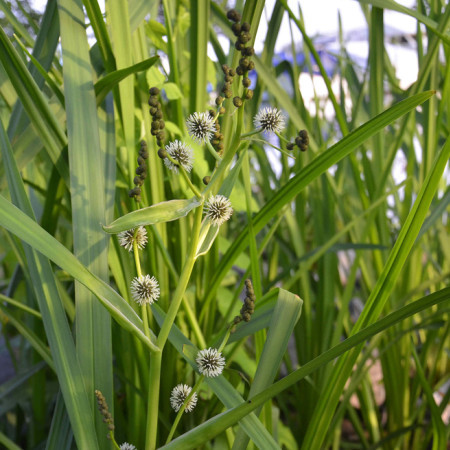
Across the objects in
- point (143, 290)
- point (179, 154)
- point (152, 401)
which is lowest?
point (152, 401)

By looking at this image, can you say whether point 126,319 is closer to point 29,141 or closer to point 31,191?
point 29,141

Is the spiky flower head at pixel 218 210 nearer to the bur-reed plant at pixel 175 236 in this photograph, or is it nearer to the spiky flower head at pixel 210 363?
the bur-reed plant at pixel 175 236

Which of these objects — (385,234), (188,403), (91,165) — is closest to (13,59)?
(91,165)

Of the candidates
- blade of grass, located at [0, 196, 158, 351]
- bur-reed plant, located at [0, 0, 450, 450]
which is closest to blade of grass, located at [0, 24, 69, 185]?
bur-reed plant, located at [0, 0, 450, 450]

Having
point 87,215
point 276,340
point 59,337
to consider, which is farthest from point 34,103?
point 276,340

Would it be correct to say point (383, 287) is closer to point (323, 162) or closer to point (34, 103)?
point (323, 162)

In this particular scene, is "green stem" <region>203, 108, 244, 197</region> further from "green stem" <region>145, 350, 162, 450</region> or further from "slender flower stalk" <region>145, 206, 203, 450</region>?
"green stem" <region>145, 350, 162, 450</region>

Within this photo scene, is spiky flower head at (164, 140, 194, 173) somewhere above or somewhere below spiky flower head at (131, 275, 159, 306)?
above

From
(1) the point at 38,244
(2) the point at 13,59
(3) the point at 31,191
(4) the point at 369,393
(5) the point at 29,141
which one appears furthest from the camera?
(4) the point at 369,393
